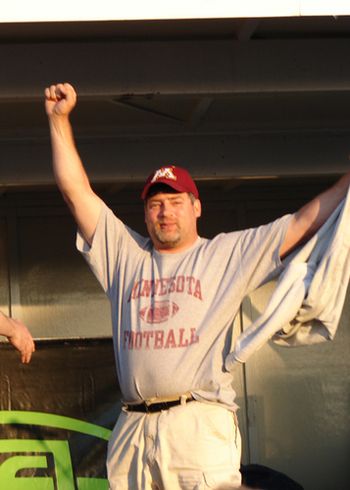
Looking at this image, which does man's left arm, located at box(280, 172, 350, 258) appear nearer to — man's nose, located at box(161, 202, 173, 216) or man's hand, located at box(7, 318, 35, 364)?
man's nose, located at box(161, 202, 173, 216)

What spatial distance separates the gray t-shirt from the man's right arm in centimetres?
31

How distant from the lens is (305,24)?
7578 millimetres

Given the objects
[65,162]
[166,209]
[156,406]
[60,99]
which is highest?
[60,99]

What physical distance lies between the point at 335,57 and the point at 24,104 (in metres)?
2.27

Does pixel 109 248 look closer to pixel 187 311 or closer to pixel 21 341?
pixel 187 311

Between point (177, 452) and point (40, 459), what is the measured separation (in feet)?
11.6

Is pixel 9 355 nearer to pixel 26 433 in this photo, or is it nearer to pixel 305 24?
pixel 26 433

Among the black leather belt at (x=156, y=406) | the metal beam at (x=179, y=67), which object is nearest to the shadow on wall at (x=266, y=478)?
the metal beam at (x=179, y=67)

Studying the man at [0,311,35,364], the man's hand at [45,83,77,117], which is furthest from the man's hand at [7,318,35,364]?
the man's hand at [45,83,77,117]

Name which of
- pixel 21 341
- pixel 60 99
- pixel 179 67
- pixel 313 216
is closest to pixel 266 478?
pixel 179 67

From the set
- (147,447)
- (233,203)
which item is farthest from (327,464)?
(147,447)

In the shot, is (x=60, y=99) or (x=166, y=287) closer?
(x=166, y=287)

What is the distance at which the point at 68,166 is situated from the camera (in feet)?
18.9

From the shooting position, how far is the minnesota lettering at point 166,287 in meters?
5.54
